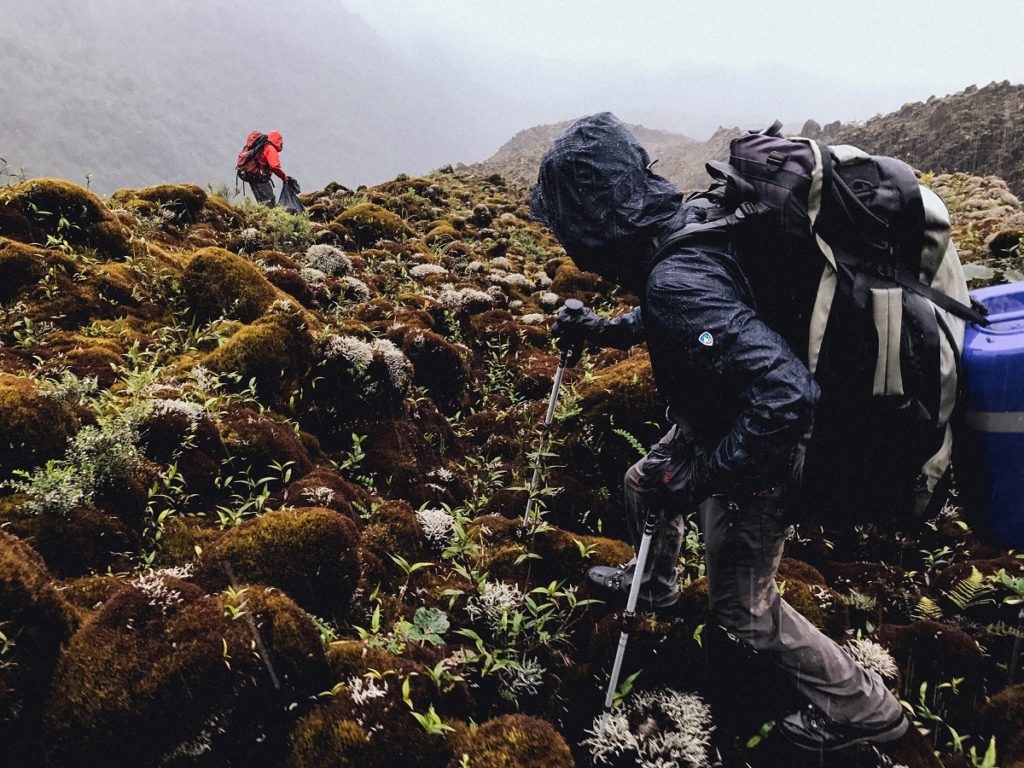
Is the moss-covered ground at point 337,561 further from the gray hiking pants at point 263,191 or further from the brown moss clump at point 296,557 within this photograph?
the gray hiking pants at point 263,191

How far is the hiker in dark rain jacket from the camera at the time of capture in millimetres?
2379

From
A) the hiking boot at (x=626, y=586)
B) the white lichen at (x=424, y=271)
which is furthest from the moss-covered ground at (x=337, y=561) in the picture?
the white lichen at (x=424, y=271)

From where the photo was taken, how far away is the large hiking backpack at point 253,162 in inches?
618

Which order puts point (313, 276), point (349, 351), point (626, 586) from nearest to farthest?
point (626, 586) < point (349, 351) < point (313, 276)

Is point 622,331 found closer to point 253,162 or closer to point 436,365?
point 436,365

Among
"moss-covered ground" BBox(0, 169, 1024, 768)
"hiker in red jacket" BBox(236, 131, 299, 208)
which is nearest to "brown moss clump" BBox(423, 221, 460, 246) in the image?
"hiker in red jacket" BBox(236, 131, 299, 208)

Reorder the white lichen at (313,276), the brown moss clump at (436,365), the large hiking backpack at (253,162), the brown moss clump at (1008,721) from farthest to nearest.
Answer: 1. the large hiking backpack at (253,162)
2. the white lichen at (313,276)
3. the brown moss clump at (436,365)
4. the brown moss clump at (1008,721)

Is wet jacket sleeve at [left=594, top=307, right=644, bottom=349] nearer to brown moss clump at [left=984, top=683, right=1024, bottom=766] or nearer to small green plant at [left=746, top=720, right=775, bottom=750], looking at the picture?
small green plant at [left=746, top=720, right=775, bottom=750]

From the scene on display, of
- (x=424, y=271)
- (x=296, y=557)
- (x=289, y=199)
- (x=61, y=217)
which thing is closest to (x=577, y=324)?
(x=296, y=557)

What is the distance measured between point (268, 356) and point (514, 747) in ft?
16.0


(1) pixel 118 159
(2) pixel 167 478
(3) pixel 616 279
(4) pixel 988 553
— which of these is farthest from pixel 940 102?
(1) pixel 118 159

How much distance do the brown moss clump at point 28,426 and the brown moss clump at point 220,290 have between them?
2894 mm

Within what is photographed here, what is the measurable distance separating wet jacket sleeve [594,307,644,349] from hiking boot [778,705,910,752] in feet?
8.39

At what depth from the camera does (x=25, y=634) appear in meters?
2.51
